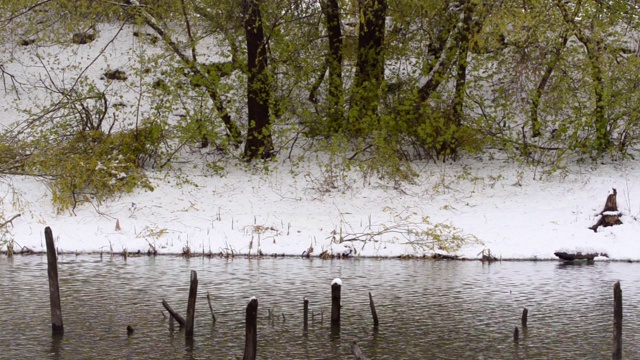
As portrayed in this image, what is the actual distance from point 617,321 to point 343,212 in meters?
14.3

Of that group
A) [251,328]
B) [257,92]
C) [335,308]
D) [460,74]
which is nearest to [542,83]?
[460,74]

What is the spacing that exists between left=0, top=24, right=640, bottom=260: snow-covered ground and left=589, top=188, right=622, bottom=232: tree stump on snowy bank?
205 millimetres

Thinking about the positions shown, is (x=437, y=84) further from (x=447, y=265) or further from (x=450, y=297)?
(x=450, y=297)

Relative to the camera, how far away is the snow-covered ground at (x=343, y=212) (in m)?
22.5

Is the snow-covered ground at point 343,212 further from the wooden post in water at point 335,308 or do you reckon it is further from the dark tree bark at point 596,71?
the wooden post in water at point 335,308

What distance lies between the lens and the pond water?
475 inches

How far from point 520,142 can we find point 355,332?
1680 cm

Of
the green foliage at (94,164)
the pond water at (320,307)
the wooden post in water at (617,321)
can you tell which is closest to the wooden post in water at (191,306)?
the pond water at (320,307)

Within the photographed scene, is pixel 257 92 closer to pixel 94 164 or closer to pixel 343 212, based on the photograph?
pixel 343 212

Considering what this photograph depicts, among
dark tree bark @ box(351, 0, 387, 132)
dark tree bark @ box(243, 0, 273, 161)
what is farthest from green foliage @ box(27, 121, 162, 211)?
dark tree bark @ box(351, 0, 387, 132)

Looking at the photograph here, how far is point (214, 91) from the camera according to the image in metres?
27.3

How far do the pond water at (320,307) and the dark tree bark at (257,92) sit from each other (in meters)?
7.50

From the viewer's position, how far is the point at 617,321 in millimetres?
11023

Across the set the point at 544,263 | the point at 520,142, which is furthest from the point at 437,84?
the point at 544,263
